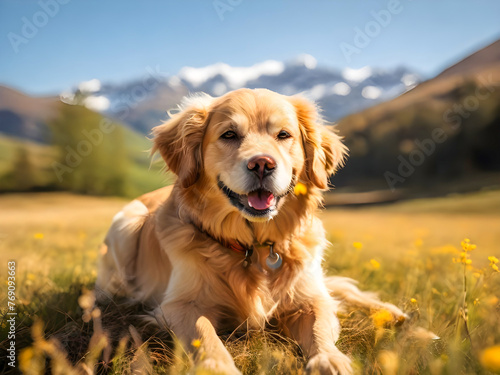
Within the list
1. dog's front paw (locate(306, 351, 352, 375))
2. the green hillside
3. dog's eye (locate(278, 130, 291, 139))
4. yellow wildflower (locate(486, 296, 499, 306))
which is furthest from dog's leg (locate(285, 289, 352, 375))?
the green hillside

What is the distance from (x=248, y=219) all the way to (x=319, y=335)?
2.79 feet

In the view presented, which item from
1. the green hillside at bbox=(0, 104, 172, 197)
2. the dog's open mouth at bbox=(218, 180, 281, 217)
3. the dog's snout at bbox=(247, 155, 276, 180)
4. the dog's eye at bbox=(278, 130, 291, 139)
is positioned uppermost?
the dog's eye at bbox=(278, 130, 291, 139)

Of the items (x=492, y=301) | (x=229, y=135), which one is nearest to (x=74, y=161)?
(x=229, y=135)

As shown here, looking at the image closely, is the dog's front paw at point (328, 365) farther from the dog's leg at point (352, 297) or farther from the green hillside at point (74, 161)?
the green hillside at point (74, 161)

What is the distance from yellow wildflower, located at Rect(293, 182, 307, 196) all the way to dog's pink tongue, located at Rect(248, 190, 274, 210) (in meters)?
0.30

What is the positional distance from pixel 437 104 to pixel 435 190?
465 inches

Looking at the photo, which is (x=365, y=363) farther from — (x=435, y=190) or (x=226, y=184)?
(x=435, y=190)

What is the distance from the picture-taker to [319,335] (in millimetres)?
2447

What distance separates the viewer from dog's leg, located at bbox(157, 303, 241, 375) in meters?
2.06

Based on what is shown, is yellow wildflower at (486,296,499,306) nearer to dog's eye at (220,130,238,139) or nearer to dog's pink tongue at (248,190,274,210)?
dog's pink tongue at (248,190,274,210)

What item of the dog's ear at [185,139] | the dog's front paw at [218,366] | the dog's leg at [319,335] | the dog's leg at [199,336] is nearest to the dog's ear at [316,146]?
the dog's ear at [185,139]

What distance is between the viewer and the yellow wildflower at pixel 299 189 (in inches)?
116

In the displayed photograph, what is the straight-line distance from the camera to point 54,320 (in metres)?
2.78

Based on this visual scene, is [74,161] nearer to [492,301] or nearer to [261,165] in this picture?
[261,165]
